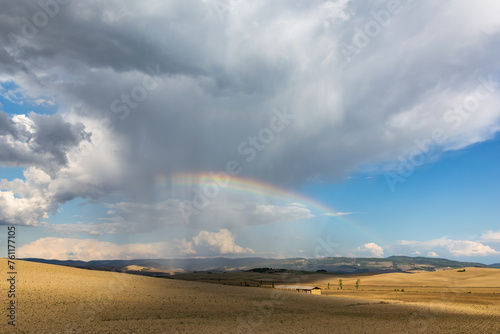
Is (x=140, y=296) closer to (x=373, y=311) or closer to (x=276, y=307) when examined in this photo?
(x=276, y=307)

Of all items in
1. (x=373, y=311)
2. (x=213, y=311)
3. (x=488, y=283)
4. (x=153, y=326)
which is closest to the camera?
(x=153, y=326)

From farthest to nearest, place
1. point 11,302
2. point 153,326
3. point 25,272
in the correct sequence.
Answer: point 25,272 < point 11,302 < point 153,326

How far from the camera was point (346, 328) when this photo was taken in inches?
1454

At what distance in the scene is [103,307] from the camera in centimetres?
4159

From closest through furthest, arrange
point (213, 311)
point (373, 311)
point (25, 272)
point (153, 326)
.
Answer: point (153, 326) → point (213, 311) → point (373, 311) → point (25, 272)

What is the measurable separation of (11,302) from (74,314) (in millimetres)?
9860

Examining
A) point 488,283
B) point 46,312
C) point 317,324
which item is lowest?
point 488,283

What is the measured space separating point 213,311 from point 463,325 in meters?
33.7

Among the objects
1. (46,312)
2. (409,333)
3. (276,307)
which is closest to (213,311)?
(276,307)

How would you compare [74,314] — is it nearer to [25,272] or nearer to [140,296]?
[140,296]

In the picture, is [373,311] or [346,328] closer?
[346,328]

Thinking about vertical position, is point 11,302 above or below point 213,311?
above

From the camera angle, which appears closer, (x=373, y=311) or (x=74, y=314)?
(x=74, y=314)

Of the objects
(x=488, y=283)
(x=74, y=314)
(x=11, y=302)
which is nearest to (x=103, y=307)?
(x=74, y=314)
